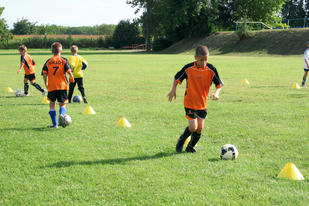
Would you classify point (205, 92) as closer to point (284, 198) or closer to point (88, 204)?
point (284, 198)

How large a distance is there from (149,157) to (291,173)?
2.22 meters

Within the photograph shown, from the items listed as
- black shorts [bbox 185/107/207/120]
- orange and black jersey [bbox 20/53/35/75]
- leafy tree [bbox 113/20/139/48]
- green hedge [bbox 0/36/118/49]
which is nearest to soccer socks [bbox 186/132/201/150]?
black shorts [bbox 185/107/207/120]

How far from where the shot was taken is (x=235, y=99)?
11305mm

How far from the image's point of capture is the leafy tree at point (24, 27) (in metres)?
117

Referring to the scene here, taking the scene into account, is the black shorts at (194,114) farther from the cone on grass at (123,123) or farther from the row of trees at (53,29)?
the row of trees at (53,29)

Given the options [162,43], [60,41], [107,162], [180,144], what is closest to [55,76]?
[107,162]

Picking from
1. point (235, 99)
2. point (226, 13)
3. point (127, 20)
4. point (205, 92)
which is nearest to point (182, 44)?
point (226, 13)

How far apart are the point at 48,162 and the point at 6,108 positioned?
5510mm

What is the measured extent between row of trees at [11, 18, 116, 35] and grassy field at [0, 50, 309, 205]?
329 ft

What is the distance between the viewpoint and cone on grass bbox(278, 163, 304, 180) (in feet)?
14.8

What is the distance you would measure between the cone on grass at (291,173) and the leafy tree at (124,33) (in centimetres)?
8187

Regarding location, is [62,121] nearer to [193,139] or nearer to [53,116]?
[53,116]

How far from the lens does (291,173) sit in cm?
453

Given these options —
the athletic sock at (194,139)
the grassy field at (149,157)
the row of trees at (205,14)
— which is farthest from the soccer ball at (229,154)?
the row of trees at (205,14)
